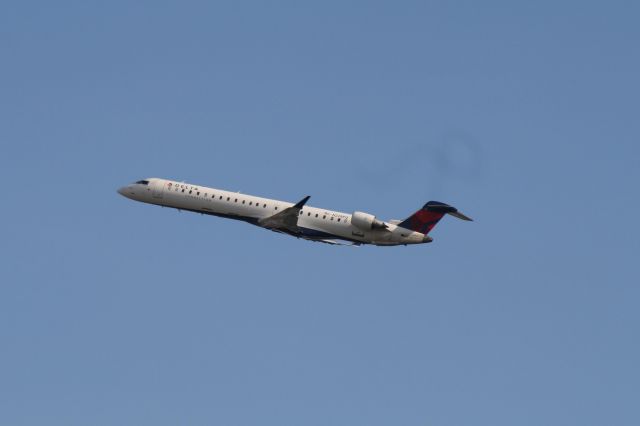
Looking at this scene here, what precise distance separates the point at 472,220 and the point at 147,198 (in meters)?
26.4

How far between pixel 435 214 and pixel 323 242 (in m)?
8.73

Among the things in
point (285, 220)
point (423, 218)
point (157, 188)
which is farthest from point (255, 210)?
point (423, 218)

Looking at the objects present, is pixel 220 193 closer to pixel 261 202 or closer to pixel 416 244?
pixel 261 202

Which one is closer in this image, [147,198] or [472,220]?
[472,220]

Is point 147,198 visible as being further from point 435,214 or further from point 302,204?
point 435,214

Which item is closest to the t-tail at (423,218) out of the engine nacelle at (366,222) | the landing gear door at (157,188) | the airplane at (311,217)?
the airplane at (311,217)

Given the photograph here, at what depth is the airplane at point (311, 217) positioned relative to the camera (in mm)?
85250

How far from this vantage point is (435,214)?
85875 mm

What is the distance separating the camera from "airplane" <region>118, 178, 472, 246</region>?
85.2 meters

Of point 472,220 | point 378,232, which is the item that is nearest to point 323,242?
point 378,232

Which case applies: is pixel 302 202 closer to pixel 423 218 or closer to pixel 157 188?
pixel 423 218

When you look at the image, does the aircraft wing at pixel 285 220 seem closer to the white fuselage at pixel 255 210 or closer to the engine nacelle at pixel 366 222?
the white fuselage at pixel 255 210

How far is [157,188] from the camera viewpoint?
91000 millimetres

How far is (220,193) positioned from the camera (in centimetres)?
8869
